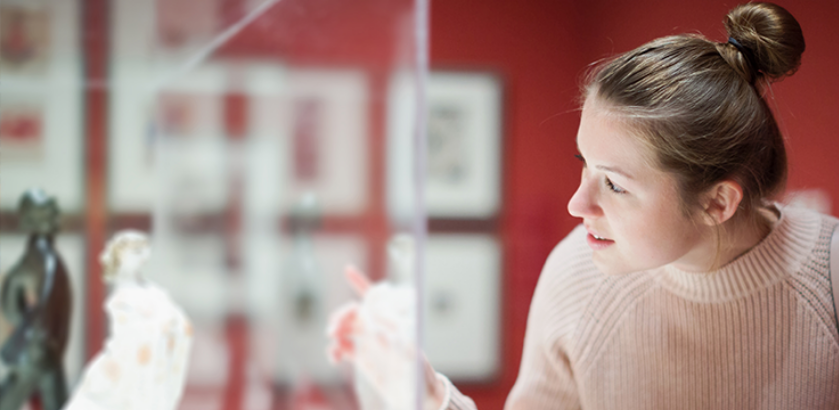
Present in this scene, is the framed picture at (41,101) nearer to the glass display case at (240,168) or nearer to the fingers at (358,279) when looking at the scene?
the glass display case at (240,168)

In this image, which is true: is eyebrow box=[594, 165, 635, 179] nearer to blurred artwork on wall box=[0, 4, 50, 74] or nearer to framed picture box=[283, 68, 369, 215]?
framed picture box=[283, 68, 369, 215]

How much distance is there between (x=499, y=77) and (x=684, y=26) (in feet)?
0.77

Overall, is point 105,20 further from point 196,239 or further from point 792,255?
point 792,255

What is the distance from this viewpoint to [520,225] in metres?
0.86

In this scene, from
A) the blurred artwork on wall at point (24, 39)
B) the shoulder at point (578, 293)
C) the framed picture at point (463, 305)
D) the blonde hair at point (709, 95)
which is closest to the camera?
the blurred artwork on wall at point (24, 39)

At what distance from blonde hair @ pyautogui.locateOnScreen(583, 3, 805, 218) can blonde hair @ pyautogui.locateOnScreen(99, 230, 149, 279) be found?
48 cm

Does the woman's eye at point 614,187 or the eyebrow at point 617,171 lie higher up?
the eyebrow at point 617,171

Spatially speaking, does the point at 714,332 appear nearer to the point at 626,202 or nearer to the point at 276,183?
the point at 626,202

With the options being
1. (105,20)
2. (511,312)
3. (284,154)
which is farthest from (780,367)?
(105,20)

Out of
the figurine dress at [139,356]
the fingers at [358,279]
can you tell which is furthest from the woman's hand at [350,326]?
the figurine dress at [139,356]

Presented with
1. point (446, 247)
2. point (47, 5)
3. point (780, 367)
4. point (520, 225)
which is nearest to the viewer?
point (47, 5)

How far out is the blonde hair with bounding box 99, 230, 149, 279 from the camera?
521 mm

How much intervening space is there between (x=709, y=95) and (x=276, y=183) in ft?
1.41

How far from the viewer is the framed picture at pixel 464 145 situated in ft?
3.00
